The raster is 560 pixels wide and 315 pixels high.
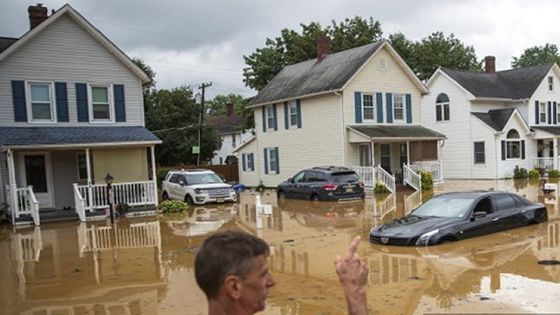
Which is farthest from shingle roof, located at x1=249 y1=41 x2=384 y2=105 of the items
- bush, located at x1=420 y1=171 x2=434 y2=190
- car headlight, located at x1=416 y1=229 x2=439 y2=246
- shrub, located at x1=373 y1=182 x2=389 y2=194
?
car headlight, located at x1=416 y1=229 x2=439 y2=246

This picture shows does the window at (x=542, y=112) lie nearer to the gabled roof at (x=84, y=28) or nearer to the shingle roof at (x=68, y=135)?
the gabled roof at (x=84, y=28)

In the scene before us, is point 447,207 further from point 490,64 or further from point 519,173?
point 490,64

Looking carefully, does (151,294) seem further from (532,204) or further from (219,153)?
(219,153)

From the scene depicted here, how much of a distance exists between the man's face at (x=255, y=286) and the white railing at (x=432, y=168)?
1111 inches

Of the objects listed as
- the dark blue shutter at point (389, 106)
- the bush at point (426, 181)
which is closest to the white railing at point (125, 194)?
the bush at point (426, 181)

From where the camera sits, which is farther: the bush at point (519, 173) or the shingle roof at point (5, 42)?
the bush at point (519, 173)

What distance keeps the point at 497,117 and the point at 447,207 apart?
25.4 m

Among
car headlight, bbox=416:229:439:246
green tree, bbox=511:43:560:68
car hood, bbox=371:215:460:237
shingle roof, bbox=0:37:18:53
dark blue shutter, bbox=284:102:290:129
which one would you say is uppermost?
green tree, bbox=511:43:560:68

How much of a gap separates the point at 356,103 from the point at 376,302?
2270cm

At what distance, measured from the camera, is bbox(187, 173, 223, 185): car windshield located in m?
26.1

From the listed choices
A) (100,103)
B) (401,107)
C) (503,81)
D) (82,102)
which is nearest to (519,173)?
(503,81)

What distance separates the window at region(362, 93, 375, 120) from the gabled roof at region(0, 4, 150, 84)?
1247 cm

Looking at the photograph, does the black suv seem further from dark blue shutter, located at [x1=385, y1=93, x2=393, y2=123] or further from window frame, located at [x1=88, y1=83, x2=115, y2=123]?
window frame, located at [x1=88, y1=83, x2=115, y2=123]

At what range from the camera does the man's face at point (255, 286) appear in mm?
2426
